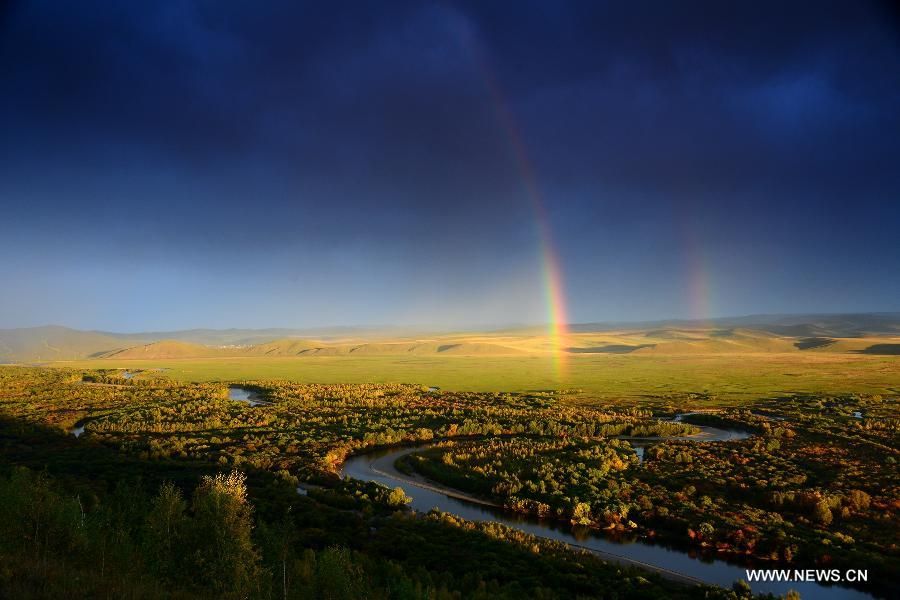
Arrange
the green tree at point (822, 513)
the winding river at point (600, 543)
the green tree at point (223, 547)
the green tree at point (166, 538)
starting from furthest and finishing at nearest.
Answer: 1. the green tree at point (822, 513)
2. the winding river at point (600, 543)
3. the green tree at point (166, 538)
4. the green tree at point (223, 547)

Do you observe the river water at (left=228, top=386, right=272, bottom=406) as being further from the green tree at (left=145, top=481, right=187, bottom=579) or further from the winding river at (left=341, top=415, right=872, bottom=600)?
the green tree at (left=145, top=481, right=187, bottom=579)

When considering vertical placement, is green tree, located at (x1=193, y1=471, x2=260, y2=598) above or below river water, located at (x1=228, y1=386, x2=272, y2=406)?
above

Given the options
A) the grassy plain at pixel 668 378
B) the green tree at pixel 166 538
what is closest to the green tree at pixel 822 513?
the green tree at pixel 166 538

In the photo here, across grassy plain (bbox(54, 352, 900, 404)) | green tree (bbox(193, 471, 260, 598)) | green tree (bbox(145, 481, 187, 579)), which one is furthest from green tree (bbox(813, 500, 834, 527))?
grassy plain (bbox(54, 352, 900, 404))

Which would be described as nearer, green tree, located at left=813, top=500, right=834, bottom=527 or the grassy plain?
green tree, located at left=813, top=500, right=834, bottom=527

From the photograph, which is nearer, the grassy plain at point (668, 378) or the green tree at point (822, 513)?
the green tree at point (822, 513)

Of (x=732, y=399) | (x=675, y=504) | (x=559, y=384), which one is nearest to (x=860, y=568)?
(x=675, y=504)

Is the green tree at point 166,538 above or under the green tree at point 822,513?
above

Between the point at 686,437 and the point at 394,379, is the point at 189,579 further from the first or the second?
the point at 394,379

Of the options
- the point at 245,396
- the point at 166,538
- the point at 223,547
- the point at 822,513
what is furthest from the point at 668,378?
the point at 166,538

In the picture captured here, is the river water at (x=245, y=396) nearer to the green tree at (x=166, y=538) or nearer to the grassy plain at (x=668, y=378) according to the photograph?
the grassy plain at (x=668, y=378)
